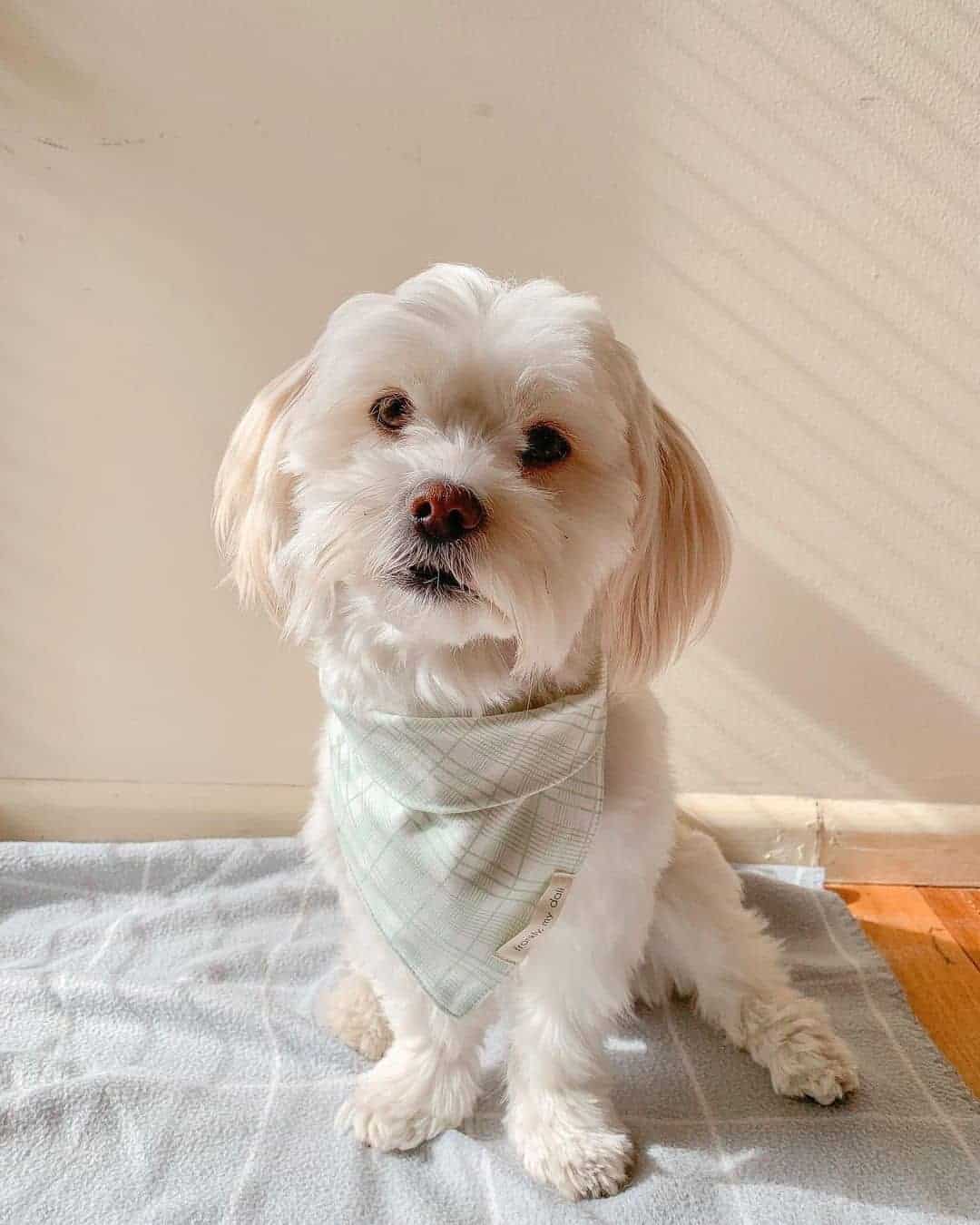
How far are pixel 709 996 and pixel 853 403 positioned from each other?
36.3 inches

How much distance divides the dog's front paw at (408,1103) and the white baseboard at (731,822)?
2.21ft

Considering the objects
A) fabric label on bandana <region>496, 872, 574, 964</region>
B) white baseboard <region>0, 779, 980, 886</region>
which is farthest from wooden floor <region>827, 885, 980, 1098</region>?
fabric label on bandana <region>496, 872, 574, 964</region>

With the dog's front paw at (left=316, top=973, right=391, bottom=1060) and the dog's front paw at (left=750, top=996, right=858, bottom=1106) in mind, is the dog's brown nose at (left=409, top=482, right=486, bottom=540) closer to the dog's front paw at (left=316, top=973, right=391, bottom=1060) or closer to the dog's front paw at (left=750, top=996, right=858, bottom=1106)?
the dog's front paw at (left=316, top=973, right=391, bottom=1060)

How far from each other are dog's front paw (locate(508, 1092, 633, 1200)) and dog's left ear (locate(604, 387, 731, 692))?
0.52 m

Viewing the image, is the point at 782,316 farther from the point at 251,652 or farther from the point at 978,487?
the point at 251,652

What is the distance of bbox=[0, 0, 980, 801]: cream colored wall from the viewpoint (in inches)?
53.9

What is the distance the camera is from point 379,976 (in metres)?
1.17

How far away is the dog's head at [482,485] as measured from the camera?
86 centimetres

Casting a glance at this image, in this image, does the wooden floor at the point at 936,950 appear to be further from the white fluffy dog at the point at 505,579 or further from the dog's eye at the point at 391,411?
the dog's eye at the point at 391,411

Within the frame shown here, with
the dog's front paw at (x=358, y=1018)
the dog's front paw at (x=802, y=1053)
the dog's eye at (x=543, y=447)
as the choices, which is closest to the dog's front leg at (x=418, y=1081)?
the dog's front paw at (x=358, y=1018)

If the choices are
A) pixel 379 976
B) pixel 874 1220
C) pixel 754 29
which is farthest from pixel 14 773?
pixel 754 29

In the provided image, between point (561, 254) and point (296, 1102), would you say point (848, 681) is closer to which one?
point (561, 254)

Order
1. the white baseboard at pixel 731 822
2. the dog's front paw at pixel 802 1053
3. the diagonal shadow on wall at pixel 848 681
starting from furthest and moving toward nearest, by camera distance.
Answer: the white baseboard at pixel 731 822 → the diagonal shadow on wall at pixel 848 681 → the dog's front paw at pixel 802 1053

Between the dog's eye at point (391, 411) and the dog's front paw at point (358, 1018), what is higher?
the dog's eye at point (391, 411)
